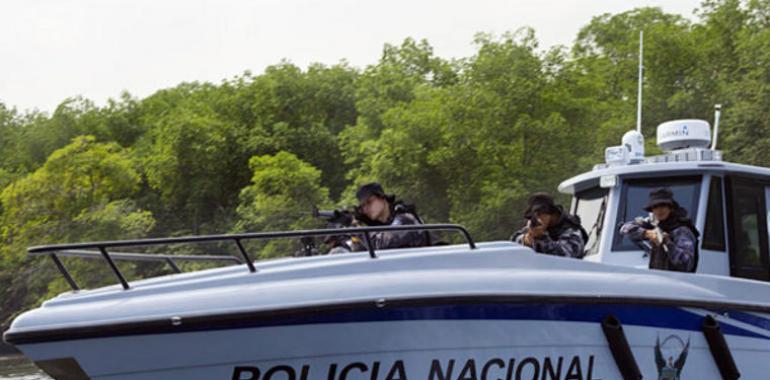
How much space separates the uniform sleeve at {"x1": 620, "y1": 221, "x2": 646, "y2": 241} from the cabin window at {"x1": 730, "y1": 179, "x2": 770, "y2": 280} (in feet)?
2.46

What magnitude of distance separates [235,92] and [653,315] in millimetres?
44574

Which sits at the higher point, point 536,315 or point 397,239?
point 397,239

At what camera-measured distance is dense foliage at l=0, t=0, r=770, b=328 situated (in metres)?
33.9

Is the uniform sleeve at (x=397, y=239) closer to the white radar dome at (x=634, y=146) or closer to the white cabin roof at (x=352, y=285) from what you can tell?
the white cabin roof at (x=352, y=285)

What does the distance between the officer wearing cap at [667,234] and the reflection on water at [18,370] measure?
13.7 meters

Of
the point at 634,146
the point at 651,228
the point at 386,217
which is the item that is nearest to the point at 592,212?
the point at 634,146

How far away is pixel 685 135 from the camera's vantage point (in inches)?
378

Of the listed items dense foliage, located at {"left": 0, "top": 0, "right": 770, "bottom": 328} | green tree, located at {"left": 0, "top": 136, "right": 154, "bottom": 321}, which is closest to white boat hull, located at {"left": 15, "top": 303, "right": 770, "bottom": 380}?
dense foliage, located at {"left": 0, "top": 0, "right": 770, "bottom": 328}

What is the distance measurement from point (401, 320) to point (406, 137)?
29.2 metres

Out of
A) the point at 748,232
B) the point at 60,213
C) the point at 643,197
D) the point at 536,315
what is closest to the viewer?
the point at 536,315

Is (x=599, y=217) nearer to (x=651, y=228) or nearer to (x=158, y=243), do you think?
(x=651, y=228)

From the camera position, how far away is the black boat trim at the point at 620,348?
7457 mm

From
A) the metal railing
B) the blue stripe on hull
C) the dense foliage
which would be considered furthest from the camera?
the dense foliage

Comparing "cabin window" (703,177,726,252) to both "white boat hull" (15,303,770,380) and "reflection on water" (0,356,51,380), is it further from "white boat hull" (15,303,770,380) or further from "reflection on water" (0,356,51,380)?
Answer: "reflection on water" (0,356,51,380)
